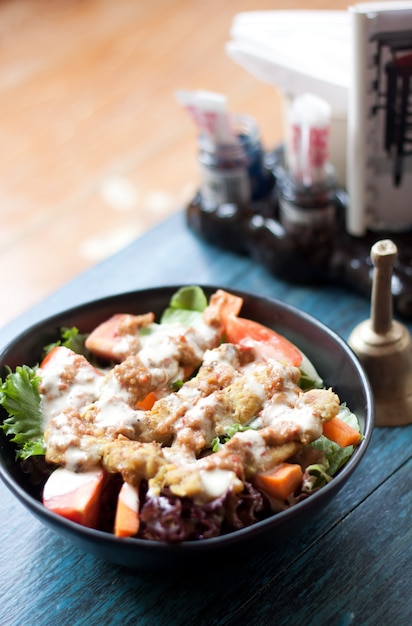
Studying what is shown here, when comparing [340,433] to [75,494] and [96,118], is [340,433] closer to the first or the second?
[75,494]

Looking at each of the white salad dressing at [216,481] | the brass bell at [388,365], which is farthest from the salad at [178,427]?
the brass bell at [388,365]

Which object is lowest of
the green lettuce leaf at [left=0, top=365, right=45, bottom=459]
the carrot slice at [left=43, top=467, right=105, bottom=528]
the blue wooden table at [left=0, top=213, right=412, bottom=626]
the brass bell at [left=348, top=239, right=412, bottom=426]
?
the blue wooden table at [left=0, top=213, right=412, bottom=626]

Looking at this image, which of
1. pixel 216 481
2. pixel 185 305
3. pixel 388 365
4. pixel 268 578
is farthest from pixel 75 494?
pixel 388 365

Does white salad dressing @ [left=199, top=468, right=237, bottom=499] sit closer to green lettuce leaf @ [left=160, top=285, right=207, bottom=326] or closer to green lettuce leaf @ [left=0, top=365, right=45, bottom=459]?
green lettuce leaf @ [left=0, top=365, right=45, bottom=459]

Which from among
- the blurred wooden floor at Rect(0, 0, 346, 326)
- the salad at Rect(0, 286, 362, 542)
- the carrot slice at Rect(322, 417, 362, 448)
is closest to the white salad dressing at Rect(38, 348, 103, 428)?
the salad at Rect(0, 286, 362, 542)

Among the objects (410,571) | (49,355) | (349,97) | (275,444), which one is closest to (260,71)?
(349,97)

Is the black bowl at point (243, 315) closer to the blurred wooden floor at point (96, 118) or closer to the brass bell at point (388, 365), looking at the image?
the brass bell at point (388, 365)

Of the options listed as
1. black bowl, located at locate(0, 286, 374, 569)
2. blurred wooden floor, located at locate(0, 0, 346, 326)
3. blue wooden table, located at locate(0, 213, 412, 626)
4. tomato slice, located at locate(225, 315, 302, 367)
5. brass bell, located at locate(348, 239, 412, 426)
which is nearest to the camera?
black bowl, located at locate(0, 286, 374, 569)
